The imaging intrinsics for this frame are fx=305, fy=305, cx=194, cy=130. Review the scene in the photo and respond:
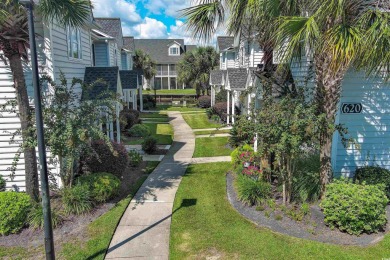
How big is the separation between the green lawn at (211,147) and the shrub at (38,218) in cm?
767

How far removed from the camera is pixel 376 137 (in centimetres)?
927

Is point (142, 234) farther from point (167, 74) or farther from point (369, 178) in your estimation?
point (167, 74)

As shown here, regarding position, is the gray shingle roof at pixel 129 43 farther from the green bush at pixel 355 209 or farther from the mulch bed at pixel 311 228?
the green bush at pixel 355 209

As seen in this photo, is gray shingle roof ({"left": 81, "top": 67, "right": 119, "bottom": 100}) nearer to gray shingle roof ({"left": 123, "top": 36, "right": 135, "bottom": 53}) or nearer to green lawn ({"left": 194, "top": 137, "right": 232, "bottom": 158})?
green lawn ({"left": 194, "top": 137, "right": 232, "bottom": 158})

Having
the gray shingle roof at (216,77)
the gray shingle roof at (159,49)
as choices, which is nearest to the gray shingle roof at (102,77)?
the gray shingle roof at (216,77)

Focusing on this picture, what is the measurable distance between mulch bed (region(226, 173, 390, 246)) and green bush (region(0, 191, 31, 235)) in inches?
209

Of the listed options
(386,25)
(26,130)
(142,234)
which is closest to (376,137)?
(386,25)

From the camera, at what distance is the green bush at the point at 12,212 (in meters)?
6.95

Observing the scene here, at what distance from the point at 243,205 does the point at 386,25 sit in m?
5.29

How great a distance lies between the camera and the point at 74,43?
11562 mm

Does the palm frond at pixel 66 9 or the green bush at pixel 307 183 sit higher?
the palm frond at pixel 66 9

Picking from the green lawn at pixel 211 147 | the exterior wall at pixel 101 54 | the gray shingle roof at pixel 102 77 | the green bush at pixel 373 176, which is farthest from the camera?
the exterior wall at pixel 101 54

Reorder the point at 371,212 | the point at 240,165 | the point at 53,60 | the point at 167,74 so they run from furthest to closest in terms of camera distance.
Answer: the point at 167,74 → the point at 240,165 → the point at 53,60 → the point at 371,212

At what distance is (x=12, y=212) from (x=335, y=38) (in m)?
7.86
